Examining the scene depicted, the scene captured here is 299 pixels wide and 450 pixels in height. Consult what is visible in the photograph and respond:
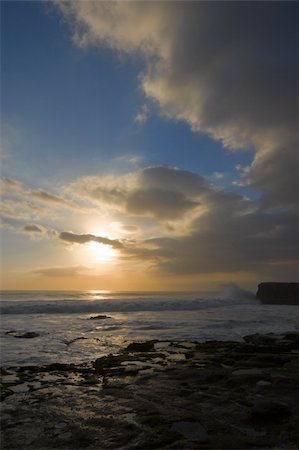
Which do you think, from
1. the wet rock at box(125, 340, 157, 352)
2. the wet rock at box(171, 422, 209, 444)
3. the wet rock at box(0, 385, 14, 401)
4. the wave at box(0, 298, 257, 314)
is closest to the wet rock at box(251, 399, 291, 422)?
the wet rock at box(171, 422, 209, 444)

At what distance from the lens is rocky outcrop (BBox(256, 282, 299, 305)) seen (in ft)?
235

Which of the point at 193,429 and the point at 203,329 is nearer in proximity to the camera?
the point at 193,429

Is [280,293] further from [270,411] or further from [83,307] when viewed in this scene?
[270,411]

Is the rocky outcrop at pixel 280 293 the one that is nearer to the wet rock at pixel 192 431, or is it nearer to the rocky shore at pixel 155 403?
the rocky shore at pixel 155 403

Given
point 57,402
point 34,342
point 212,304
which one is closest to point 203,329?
point 34,342

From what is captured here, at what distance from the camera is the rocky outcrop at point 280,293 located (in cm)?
7162

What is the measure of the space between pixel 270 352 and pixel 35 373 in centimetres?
903

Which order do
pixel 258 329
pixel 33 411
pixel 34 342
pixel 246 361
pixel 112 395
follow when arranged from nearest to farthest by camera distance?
pixel 33 411
pixel 112 395
pixel 246 361
pixel 34 342
pixel 258 329

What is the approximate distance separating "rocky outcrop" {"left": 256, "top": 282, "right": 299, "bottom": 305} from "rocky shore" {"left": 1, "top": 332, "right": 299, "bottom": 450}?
206 ft

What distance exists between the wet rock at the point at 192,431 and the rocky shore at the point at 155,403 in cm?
2

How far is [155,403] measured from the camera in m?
8.09

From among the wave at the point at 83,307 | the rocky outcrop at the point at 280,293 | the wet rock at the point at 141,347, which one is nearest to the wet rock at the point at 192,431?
the wet rock at the point at 141,347

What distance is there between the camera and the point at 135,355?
46.6 ft

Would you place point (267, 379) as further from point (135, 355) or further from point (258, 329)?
point (258, 329)
